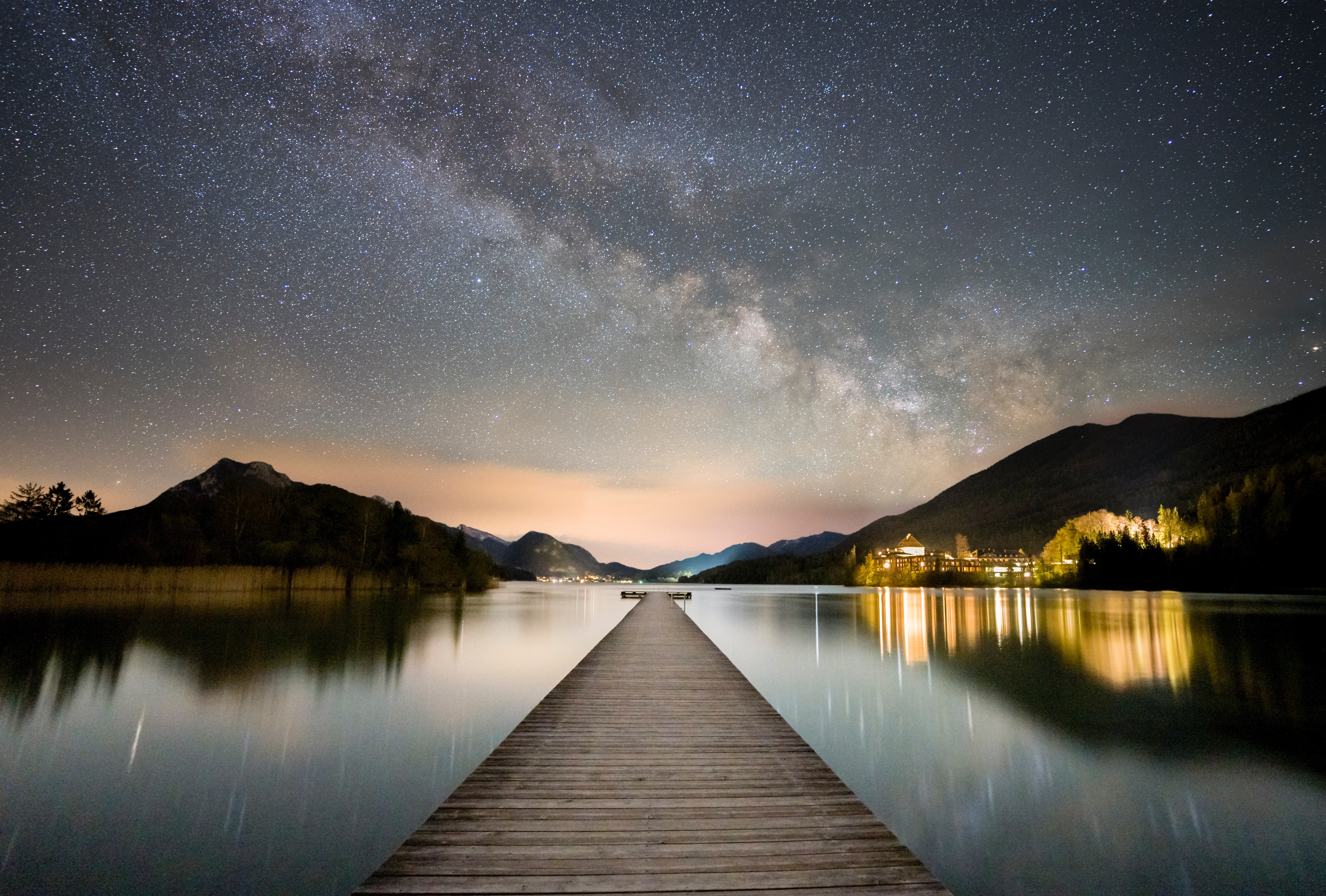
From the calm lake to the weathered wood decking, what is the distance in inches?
82.1

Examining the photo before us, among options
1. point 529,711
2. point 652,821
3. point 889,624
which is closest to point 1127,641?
point 889,624

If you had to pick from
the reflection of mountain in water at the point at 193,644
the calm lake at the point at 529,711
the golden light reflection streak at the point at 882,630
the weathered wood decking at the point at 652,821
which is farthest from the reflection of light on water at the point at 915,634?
the reflection of mountain in water at the point at 193,644

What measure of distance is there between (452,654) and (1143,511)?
16358cm

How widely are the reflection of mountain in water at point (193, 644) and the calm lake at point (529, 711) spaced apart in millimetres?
165

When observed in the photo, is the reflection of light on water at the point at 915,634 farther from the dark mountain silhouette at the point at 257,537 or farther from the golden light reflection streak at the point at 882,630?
the dark mountain silhouette at the point at 257,537

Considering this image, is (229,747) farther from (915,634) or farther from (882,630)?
(882,630)

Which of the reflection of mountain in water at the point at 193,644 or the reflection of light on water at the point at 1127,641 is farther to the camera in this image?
the reflection of light on water at the point at 1127,641

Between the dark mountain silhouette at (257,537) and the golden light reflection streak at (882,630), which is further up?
the dark mountain silhouette at (257,537)

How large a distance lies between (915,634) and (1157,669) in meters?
12.9

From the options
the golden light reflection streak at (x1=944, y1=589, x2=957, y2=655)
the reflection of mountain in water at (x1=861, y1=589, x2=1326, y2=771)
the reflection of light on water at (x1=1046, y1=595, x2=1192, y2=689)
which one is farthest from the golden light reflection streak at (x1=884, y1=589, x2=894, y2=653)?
the reflection of light on water at (x1=1046, y1=595, x2=1192, y2=689)

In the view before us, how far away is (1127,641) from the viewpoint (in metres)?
25.6

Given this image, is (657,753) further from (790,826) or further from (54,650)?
(54,650)

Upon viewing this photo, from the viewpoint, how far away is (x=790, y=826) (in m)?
4.81

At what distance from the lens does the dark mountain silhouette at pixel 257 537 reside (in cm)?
4838
